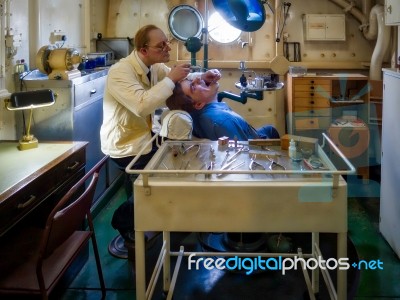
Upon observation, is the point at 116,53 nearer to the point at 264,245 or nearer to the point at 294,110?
the point at 294,110

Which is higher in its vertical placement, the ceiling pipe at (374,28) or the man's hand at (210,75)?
the ceiling pipe at (374,28)

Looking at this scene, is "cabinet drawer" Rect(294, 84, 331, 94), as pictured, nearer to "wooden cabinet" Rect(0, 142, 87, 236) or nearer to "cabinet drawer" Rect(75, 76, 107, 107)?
"cabinet drawer" Rect(75, 76, 107, 107)

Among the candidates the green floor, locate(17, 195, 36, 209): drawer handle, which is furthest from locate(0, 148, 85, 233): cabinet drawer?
the green floor

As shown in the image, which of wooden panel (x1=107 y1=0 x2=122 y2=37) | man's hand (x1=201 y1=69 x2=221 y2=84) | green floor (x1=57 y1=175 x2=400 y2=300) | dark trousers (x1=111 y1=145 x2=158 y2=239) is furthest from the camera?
wooden panel (x1=107 y1=0 x2=122 y2=37)

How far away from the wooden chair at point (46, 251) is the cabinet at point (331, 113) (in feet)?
8.16

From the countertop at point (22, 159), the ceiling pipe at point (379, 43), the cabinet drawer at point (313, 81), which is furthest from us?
the cabinet drawer at point (313, 81)

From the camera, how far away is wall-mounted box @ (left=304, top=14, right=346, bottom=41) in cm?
423

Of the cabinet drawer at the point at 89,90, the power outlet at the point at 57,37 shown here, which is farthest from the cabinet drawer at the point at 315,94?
the power outlet at the point at 57,37

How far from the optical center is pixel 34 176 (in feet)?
6.23

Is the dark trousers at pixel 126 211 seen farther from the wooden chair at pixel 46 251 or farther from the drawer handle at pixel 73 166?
the wooden chair at pixel 46 251

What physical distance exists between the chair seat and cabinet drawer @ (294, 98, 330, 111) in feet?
8.31

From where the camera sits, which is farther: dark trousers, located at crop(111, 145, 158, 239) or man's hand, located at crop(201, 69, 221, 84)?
man's hand, located at crop(201, 69, 221, 84)

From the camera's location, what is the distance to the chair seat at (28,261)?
5.59 ft

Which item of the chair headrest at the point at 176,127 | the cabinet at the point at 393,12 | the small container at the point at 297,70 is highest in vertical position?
the cabinet at the point at 393,12
